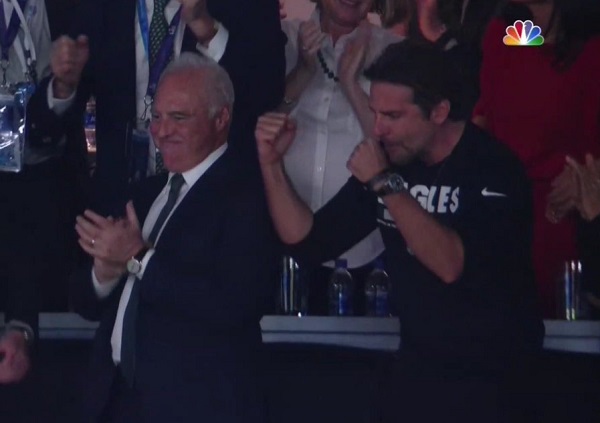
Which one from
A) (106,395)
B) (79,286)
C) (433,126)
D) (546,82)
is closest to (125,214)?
(79,286)

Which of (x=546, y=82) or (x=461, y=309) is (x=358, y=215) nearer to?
(x=461, y=309)

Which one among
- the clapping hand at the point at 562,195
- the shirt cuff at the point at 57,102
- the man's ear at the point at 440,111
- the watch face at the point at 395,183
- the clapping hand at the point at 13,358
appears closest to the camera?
the watch face at the point at 395,183

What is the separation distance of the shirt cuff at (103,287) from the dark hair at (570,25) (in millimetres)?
1647

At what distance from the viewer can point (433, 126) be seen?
3.55 meters

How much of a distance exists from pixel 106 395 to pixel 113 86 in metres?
1.08

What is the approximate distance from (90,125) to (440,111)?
1.52m

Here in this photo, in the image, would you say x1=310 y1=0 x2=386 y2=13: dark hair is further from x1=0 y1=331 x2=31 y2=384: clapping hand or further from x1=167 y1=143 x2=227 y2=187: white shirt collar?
x1=0 y1=331 x2=31 y2=384: clapping hand

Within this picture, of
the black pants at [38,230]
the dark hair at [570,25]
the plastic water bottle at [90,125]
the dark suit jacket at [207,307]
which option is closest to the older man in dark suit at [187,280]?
the dark suit jacket at [207,307]

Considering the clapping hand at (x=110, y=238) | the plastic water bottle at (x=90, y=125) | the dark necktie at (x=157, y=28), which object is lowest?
the clapping hand at (x=110, y=238)

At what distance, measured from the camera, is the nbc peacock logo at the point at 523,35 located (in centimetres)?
441

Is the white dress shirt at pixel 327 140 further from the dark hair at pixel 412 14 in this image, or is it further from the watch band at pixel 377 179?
the watch band at pixel 377 179

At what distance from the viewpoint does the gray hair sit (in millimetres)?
3621

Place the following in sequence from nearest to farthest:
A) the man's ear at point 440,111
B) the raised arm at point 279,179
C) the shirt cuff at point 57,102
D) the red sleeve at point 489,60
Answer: the man's ear at point 440,111 → the raised arm at point 279,179 → the shirt cuff at point 57,102 → the red sleeve at point 489,60

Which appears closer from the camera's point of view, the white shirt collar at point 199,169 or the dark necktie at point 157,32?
the white shirt collar at point 199,169
